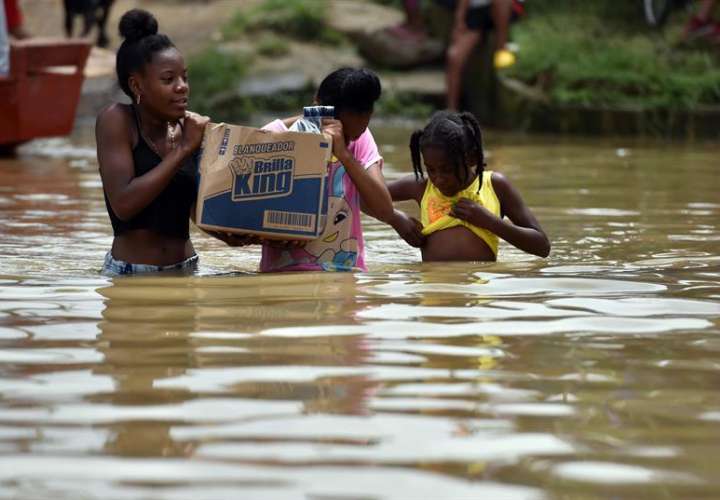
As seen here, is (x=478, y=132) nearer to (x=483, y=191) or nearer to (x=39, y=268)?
(x=483, y=191)

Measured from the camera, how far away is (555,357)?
12.6ft

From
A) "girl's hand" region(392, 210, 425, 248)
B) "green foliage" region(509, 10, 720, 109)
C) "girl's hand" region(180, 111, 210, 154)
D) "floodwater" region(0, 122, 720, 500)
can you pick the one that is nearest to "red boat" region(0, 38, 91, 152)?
"green foliage" region(509, 10, 720, 109)

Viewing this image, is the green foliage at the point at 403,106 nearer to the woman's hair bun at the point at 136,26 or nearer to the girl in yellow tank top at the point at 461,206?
the girl in yellow tank top at the point at 461,206

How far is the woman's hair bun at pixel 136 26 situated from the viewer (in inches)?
216

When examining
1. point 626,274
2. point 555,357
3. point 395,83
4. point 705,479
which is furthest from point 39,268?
point 395,83

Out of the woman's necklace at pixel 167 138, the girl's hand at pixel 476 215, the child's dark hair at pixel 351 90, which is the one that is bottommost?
the girl's hand at pixel 476 215

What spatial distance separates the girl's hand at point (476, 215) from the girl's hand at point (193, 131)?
123 cm

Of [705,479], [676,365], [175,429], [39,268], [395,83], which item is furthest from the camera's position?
[395,83]

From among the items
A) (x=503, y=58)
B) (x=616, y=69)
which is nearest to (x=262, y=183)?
(x=616, y=69)

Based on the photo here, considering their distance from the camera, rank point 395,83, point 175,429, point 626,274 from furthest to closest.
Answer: point 395,83 → point 626,274 → point 175,429

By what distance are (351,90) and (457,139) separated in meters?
0.69

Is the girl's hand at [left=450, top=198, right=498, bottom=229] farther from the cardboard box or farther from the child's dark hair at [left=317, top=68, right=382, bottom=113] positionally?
the cardboard box

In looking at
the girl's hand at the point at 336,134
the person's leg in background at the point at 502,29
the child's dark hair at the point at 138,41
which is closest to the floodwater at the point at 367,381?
the girl's hand at the point at 336,134

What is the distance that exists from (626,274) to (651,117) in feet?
27.3
